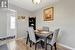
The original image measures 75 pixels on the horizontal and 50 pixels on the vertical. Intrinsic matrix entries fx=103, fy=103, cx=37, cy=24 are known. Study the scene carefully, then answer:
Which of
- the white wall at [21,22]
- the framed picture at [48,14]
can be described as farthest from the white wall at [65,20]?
the white wall at [21,22]

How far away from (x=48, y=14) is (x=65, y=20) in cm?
154

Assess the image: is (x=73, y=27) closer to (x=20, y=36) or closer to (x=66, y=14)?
(x=66, y=14)

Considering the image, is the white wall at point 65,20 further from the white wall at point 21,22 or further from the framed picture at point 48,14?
the white wall at point 21,22

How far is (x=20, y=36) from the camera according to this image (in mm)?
7992

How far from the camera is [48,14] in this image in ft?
21.0

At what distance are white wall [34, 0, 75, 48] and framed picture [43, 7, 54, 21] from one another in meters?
0.23

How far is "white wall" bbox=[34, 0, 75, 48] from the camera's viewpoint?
15.3 feet

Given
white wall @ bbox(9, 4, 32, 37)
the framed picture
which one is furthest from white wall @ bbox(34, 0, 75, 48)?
white wall @ bbox(9, 4, 32, 37)

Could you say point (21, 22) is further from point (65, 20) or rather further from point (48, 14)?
point (65, 20)

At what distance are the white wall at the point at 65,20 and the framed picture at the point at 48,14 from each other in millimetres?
225

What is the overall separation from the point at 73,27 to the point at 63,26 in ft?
2.33

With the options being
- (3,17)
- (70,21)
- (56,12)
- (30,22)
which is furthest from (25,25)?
(3,17)

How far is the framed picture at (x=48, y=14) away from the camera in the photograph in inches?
239

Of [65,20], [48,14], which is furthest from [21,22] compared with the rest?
[65,20]
